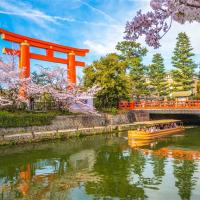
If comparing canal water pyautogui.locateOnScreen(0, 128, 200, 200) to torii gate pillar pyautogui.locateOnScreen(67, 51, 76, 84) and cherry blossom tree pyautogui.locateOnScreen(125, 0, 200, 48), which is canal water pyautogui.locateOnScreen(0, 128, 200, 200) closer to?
cherry blossom tree pyautogui.locateOnScreen(125, 0, 200, 48)

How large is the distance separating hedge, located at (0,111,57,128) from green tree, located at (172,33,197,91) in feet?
79.9

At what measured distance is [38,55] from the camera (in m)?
32.7

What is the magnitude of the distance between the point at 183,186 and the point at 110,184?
2979 mm

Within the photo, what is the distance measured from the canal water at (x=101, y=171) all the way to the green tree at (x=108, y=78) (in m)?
13.9

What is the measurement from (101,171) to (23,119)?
1321cm

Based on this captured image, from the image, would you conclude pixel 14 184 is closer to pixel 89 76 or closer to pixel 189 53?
pixel 89 76

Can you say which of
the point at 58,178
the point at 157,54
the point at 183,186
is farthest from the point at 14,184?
the point at 157,54

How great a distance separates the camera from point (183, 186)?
13047 millimetres

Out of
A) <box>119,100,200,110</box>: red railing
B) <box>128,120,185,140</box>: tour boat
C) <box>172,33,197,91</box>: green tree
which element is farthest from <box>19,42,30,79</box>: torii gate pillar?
<box>172,33,197,91</box>: green tree

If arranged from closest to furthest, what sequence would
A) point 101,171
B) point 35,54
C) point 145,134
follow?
point 101,171, point 145,134, point 35,54

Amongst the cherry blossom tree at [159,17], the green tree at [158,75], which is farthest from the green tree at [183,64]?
the cherry blossom tree at [159,17]

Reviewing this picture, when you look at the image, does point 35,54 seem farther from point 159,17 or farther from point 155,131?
point 159,17

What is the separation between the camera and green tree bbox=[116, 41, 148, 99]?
152ft

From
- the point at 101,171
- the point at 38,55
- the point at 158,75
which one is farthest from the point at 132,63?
the point at 101,171
